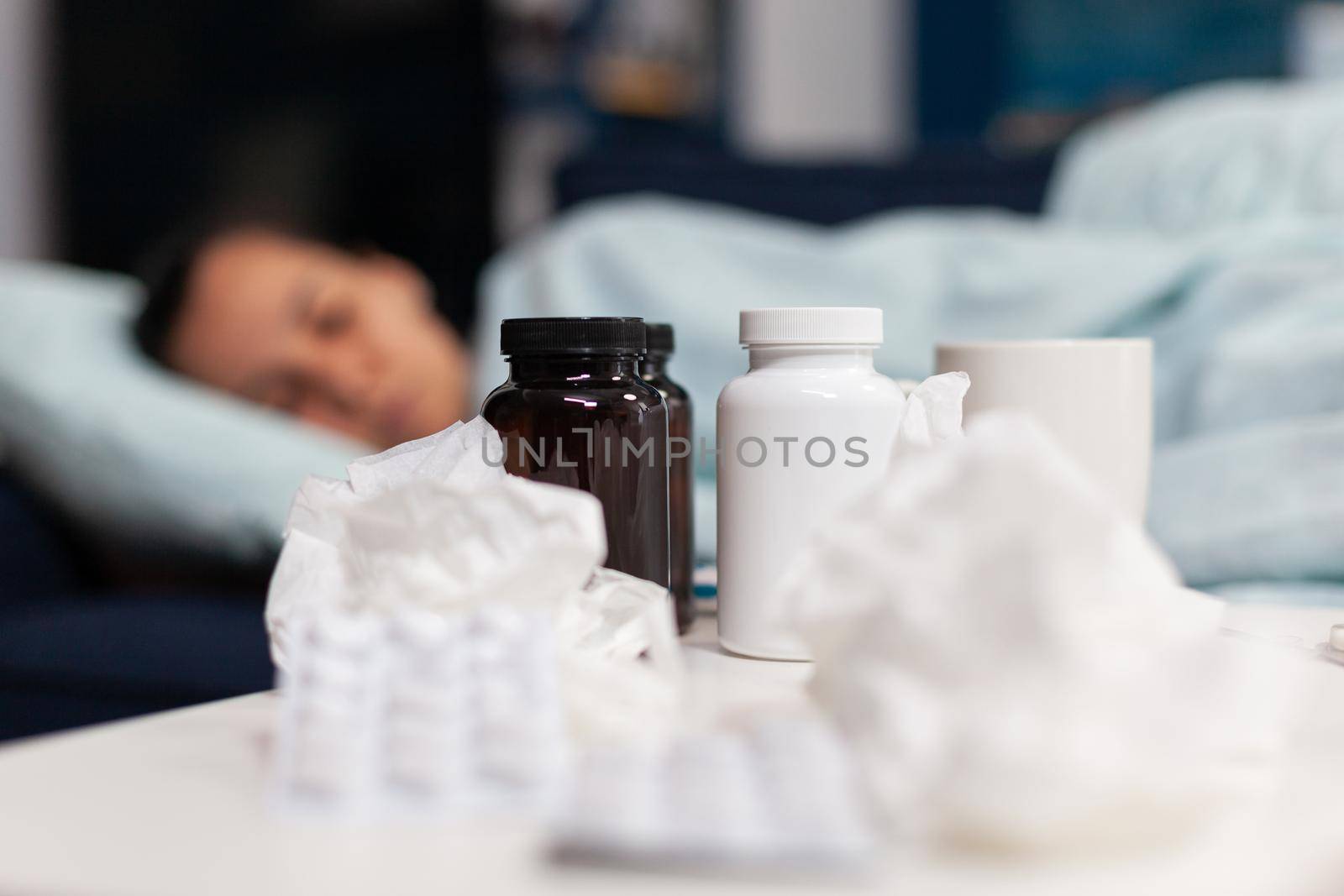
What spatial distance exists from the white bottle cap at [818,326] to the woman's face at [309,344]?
0.89 m

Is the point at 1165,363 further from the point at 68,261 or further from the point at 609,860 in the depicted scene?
the point at 68,261

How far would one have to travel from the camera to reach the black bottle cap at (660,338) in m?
0.70

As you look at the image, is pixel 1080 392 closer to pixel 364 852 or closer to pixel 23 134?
pixel 364 852

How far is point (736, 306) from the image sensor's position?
55.9 inches

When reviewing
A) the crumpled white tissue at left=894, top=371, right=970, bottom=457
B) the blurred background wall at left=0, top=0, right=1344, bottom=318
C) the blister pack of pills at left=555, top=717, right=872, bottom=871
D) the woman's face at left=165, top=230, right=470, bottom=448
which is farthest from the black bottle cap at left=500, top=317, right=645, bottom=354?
the blurred background wall at left=0, top=0, right=1344, bottom=318

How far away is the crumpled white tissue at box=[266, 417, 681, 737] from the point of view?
0.44 meters

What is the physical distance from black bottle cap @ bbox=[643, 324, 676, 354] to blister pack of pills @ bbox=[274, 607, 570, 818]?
34cm

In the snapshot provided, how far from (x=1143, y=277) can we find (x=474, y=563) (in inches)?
42.1

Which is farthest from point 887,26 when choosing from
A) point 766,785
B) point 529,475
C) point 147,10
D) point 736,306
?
point 766,785

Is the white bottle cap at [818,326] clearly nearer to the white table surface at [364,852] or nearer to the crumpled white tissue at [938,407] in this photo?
the crumpled white tissue at [938,407]

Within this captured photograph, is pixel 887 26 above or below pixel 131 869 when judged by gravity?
above

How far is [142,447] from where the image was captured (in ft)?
4.01

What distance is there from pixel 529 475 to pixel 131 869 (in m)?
0.27

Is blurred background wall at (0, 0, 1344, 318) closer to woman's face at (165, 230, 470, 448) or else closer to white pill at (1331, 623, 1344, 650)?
woman's face at (165, 230, 470, 448)
